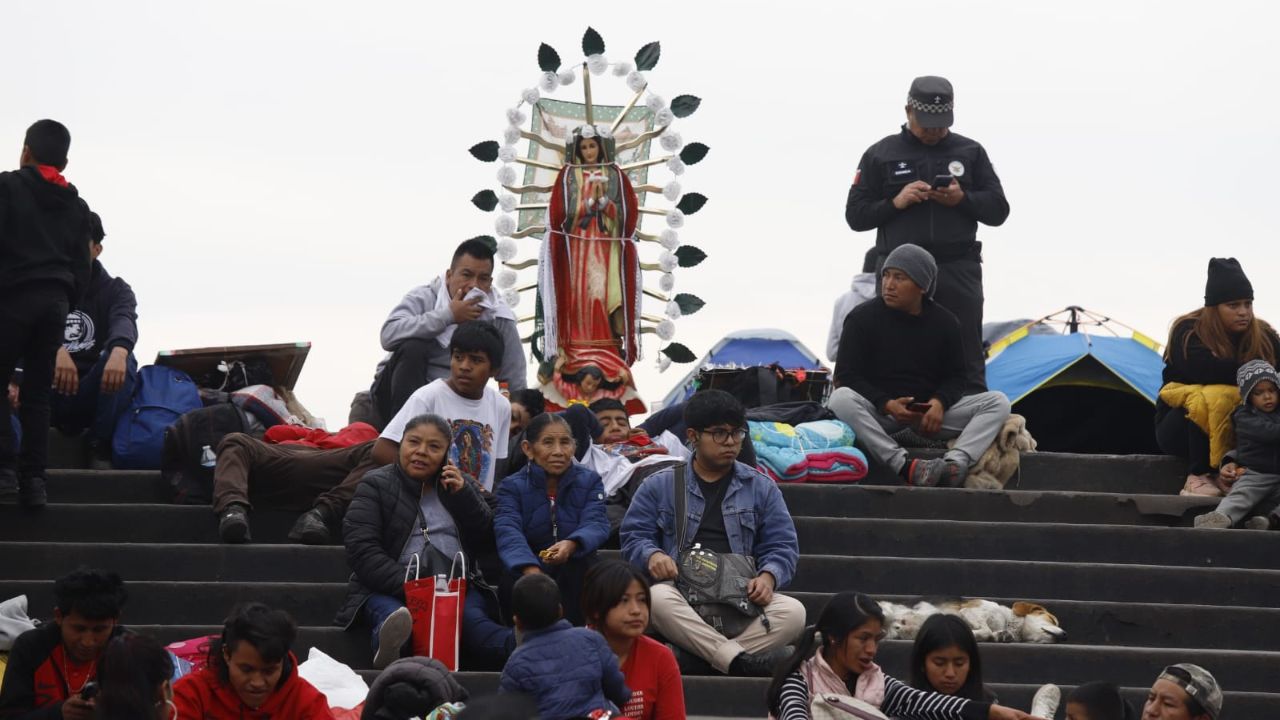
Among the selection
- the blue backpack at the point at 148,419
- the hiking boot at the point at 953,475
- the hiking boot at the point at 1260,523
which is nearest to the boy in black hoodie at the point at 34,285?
the blue backpack at the point at 148,419

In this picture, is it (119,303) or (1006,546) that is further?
(119,303)

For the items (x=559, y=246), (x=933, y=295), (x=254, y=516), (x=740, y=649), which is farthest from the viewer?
(x=559, y=246)

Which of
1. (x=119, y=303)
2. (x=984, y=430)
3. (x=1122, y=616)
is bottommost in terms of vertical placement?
(x=1122, y=616)

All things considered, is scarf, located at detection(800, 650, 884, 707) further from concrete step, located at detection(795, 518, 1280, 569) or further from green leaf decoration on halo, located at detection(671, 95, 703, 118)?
green leaf decoration on halo, located at detection(671, 95, 703, 118)

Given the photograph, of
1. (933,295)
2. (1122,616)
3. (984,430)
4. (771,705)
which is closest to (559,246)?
(933,295)

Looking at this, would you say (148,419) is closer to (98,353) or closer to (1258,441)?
(98,353)

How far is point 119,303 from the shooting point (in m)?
9.82

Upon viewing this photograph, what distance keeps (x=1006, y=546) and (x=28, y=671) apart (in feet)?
14.7

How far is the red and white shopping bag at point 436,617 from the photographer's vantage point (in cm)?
744

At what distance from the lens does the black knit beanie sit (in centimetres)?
1010

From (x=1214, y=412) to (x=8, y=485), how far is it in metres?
5.78

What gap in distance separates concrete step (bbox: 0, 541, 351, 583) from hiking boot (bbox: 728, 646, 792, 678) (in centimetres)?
188

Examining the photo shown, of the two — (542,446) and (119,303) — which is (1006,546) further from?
(119,303)

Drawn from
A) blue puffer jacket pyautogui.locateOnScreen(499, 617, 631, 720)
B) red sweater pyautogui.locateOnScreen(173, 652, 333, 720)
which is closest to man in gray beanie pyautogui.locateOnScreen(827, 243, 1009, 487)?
blue puffer jacket pyautogui.locateOnScreen(499, 617, 631, 720)
